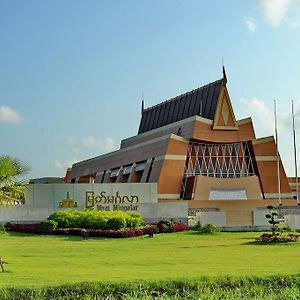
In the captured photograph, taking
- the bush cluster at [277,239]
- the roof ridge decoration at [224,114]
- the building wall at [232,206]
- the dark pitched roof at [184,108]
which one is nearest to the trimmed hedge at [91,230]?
the bush cluster at [277,239]

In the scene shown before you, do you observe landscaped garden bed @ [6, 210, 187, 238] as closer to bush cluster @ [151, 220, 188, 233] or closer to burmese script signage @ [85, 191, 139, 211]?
bush cluster @ [151, 220, 188, 233]

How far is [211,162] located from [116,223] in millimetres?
24728

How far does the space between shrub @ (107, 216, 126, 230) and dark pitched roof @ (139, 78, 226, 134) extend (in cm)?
2505

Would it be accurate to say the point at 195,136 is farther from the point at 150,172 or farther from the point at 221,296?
the point at 221,296

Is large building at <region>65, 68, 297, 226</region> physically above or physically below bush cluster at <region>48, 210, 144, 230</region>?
above

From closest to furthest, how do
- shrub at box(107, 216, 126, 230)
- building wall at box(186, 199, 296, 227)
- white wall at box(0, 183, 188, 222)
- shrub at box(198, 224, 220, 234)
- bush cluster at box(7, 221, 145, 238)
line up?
bush cluster at box(7, 221, 145, 238)
shrub at box(107, 216, 126, 230)
shrub at box(198, 224, 220, 234)
white wall at box(0, 183, 188, 222)
building wall at box(186, 199, 296, 227)

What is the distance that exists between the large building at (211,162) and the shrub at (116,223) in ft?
51.2

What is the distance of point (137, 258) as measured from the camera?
24125mm

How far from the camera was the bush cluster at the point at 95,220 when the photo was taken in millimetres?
37344

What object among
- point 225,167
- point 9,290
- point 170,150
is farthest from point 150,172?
point 9,290

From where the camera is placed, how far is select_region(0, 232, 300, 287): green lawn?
1834 centimetres

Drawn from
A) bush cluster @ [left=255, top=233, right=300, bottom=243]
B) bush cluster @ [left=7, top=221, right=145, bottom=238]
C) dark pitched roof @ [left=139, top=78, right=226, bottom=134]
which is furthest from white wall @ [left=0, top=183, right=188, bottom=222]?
dark pitched roof @ [left=139, top=78, right=226, bottom=134]

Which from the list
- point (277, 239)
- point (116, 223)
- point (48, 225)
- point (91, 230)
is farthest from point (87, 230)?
point (277, 239)

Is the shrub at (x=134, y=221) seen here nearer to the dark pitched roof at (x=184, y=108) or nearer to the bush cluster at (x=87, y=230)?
the bush cluster at (x=87, y=230)
